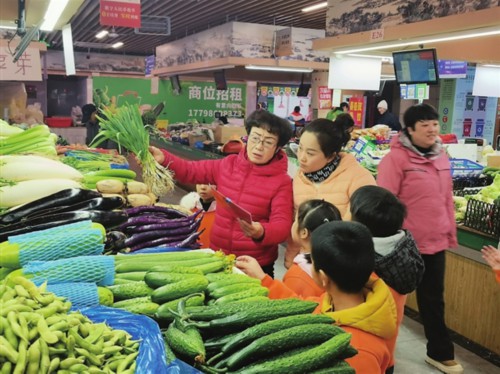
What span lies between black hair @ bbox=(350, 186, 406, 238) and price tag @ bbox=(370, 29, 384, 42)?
3.41 metres

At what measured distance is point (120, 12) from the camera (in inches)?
340

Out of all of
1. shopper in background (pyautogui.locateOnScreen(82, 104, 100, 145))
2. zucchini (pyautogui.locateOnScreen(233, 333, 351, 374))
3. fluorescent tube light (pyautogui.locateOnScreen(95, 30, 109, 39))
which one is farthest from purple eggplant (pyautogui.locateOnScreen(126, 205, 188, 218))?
fluorescent tube light (pyautogui.locateOnScreen(95, 30, 109, 39))

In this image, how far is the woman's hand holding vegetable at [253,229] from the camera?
2.78 meters

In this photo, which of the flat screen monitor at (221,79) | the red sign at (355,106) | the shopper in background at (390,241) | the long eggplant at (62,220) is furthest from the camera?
the flat screen monitor at (221,79)

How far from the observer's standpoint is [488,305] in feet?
12.9

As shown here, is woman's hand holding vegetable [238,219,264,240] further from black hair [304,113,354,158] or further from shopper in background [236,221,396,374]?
shopper in background [236,221,396,374]

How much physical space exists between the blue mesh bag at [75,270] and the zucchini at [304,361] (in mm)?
679

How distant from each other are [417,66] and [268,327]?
567 cm

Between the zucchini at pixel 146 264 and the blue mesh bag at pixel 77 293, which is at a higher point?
the blue mesh bag at pixel 77 293

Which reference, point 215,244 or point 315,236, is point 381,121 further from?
point 315,236

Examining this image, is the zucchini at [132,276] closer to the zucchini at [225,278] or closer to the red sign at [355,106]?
the zucchini at [225,278]

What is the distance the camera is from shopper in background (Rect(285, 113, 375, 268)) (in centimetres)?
300

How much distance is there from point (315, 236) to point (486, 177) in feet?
13.7

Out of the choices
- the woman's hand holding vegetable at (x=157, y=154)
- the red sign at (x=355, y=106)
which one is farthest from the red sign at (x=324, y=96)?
the woman's hand holding vegetable at (x=157, y=154)
